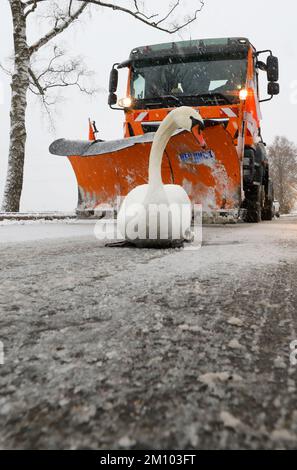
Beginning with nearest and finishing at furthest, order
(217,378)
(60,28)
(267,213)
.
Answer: (217,378) < (267,213) < (60,28)

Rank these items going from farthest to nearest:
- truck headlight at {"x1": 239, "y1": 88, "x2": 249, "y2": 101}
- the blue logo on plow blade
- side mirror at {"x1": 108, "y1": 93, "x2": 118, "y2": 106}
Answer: side mirror at {"x1": 108, "y1": 93, "x2": 118, "y2": 106} < truck headlight at {"x1": 239, "y1": 88, "x2": 249, "y2": 101} < the blue logo on plow blade

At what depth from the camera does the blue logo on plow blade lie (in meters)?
6.27

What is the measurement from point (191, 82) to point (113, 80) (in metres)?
1.74

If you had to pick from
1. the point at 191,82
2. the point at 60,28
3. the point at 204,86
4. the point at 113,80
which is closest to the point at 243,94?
the point at 204,86

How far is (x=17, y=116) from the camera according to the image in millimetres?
9914

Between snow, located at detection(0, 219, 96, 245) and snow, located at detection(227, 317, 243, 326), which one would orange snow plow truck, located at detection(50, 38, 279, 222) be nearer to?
snow, located at detection(0, 219, 96, 245)

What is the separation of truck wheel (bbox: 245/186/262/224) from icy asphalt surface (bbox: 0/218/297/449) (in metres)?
6.15

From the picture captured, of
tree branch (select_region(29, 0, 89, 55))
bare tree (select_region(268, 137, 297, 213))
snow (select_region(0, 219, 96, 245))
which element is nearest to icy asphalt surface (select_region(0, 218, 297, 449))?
snow (select_region(0, 219, 96, 245))

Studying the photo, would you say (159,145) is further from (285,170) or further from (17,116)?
(285,170)

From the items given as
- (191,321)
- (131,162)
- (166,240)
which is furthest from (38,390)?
(131,162)

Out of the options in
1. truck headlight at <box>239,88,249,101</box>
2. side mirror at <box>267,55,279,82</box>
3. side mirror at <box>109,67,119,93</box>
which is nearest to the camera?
truck headlight at <box>239,88,249,101</box>

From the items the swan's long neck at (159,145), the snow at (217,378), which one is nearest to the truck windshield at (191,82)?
the swan's long neck at (159,145)

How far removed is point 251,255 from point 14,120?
8.66 metres
